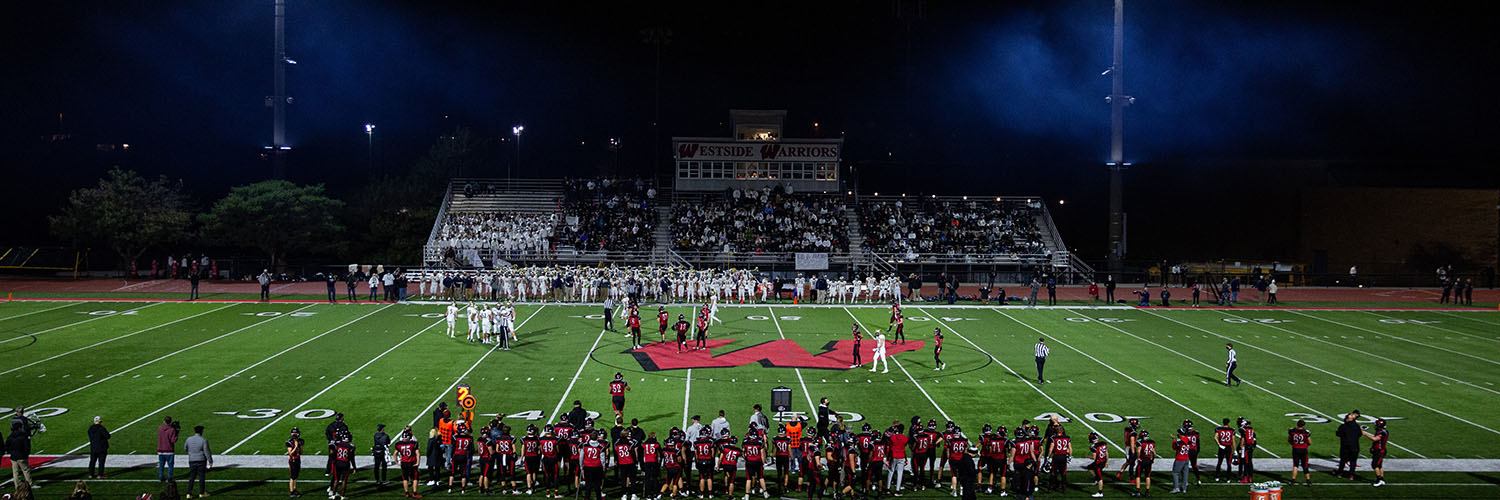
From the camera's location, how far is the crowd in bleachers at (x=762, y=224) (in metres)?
50.0

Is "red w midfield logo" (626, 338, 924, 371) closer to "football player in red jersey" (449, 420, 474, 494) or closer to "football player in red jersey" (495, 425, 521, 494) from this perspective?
"football player in red jersey" (495, 425, 521, 494)

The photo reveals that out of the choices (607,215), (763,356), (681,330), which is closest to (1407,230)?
(607,215)

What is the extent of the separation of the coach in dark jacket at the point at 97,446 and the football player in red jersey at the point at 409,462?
4815 millimetres

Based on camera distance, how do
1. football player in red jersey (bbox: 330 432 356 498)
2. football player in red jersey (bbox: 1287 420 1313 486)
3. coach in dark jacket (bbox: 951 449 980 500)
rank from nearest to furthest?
coach in dark jacket (bbox: 951 449 980 500)
football player in red jersey (bbox: 330 432 356 498)
football player in red jersey (bbox: 1287 420 1313 486)

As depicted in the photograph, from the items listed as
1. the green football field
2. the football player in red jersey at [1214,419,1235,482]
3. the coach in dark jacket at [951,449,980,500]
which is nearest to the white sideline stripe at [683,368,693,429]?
the green football field

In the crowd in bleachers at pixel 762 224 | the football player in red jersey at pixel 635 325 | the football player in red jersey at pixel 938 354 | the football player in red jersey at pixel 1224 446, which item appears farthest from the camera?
the crowd in bleachers at pixel 762 224

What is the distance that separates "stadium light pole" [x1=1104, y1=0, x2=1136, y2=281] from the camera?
1871 inches

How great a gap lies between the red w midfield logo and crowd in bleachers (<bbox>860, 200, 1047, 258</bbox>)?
73.9 feet

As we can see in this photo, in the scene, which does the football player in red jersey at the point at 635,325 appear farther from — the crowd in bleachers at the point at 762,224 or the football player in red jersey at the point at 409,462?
the crowd in bleachers at the point at 762,224

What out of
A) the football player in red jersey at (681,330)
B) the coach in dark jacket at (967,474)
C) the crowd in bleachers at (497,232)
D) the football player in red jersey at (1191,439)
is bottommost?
the coach in dark jacket at (967,474)

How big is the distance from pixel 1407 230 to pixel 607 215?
155 ft

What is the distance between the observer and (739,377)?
23.4 m

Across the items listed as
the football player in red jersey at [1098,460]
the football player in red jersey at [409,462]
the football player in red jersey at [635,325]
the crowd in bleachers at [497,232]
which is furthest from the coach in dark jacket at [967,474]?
the crowd in bleachers at [497,232]

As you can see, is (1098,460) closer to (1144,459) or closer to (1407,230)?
(1144,459)
